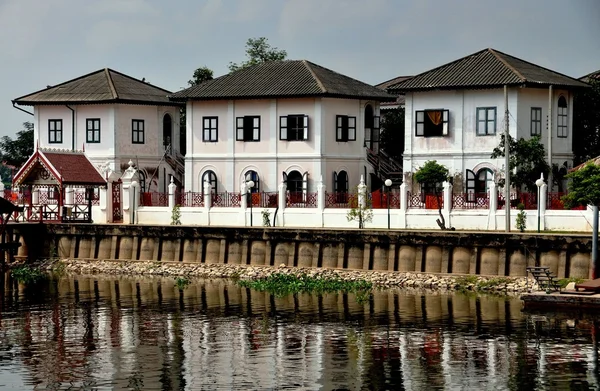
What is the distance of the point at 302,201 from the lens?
2379 inches

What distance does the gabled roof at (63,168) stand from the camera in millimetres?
62419

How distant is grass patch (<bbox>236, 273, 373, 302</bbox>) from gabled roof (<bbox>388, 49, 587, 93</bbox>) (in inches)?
558

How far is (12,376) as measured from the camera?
3375cm

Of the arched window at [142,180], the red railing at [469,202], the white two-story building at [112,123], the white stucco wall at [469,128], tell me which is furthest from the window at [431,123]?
the arched window at [142,180]

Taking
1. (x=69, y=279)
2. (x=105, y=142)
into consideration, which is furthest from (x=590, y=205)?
(x=105, y=142)

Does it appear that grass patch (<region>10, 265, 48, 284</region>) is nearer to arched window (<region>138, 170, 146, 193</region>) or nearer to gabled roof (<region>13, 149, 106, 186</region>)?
gabled roof (<region>13, 149, 106, 186</region>)

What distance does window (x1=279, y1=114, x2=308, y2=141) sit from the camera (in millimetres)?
66625

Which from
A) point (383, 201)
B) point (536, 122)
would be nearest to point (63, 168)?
point (383, 201)

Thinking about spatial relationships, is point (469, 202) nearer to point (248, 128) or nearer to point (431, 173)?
point (431, 173)

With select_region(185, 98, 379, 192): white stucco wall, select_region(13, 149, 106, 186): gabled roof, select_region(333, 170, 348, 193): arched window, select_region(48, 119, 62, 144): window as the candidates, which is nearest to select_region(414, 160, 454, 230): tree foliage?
select_region(333, 170, 348, 193): arched window

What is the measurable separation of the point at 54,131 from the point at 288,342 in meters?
37.8

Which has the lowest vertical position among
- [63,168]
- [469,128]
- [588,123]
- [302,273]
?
[302,273]

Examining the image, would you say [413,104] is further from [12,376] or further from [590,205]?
[12,376]

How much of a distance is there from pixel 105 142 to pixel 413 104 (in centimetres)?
1770
